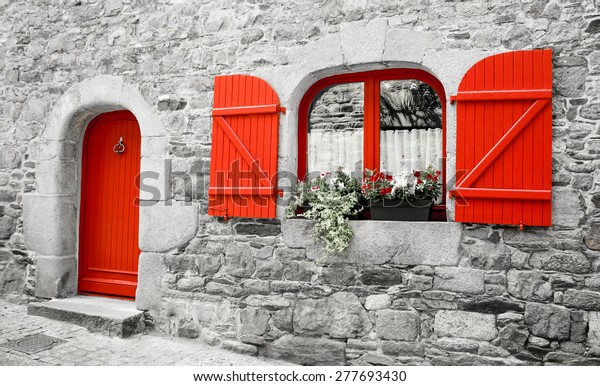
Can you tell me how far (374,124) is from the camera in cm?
378

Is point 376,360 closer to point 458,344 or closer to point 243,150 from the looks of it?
point 458,344

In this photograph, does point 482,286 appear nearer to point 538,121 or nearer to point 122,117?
point 538,121

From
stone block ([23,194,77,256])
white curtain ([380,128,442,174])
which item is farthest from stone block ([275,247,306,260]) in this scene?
stone block ([23,194,77,256])

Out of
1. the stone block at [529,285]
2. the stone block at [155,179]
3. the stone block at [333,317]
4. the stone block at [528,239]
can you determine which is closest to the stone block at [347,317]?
the stone block at [333,317]

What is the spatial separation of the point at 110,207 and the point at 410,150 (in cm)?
333

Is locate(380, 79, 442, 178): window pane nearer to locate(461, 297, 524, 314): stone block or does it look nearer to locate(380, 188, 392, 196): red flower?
locate(380, 188, 392, 196): red flower

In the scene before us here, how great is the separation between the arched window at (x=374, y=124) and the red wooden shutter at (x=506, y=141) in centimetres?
36

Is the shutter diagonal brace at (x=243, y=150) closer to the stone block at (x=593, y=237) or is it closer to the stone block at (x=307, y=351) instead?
the stone block at (x=307, y=351)

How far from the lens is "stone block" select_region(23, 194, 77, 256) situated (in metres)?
4.70

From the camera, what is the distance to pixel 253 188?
3781 mm

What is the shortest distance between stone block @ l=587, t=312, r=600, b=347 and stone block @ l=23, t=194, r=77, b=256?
16.2 ft

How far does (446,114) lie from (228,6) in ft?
7.38

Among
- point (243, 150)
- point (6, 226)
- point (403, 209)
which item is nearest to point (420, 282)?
point (403, 209)
